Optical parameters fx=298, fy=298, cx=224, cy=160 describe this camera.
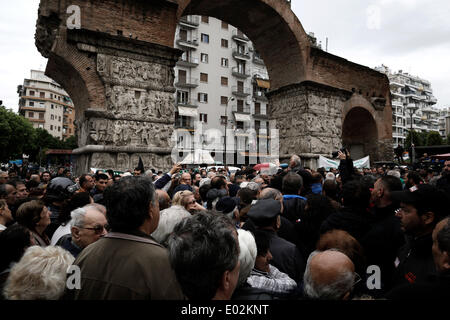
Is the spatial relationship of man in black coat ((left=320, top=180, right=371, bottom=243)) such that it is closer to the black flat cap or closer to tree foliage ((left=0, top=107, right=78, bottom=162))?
the black flat cap

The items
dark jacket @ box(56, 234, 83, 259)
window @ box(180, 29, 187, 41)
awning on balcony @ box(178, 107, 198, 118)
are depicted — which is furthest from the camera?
window @ box(180, 29, 187, 41)

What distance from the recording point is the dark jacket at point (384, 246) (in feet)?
8.21

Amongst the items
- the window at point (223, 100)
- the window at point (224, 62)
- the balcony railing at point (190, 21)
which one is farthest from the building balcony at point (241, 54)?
the balcony railing at point (190, 21)

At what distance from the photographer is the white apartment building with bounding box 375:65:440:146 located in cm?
6619

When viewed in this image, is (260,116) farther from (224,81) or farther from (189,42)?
(189,42)

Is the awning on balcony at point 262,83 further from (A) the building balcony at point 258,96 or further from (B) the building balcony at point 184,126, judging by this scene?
(B) the building balcony at point 184,126

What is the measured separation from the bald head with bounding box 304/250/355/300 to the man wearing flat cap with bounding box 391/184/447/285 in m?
0.79

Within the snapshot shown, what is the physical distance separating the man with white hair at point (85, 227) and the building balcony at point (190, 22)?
108ft
